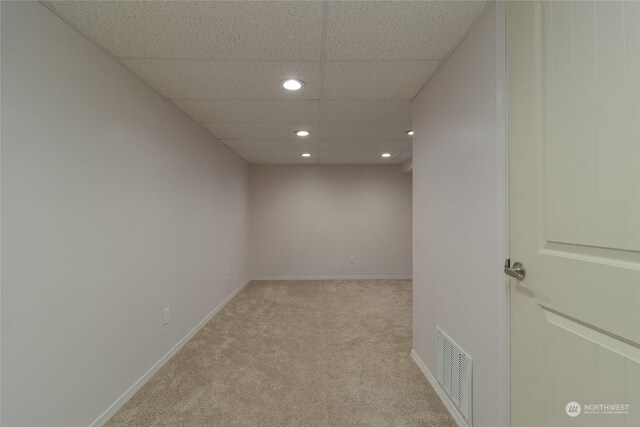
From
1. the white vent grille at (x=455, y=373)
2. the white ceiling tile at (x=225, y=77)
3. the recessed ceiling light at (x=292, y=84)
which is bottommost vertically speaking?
the white vent grille at (x=455, y=373)

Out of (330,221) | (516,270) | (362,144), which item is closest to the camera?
(516,270)

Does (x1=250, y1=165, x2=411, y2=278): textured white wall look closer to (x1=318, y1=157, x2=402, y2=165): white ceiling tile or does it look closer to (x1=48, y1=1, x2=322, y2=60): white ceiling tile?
(x1=318, y1=157, x2=402, y2=165): white ceiling tile

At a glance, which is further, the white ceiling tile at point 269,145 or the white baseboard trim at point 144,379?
the white ceiling tile at point 269,145

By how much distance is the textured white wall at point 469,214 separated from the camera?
1.24 metres

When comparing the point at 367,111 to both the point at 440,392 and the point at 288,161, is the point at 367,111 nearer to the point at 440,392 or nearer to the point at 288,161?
the point at 440,392

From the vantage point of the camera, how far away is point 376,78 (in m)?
1.93

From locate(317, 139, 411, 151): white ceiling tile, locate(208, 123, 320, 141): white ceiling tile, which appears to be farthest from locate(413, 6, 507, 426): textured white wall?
locate(317, 139, 411, 151): white ceiling tile

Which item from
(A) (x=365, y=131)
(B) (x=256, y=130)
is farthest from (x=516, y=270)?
(B) (x=256, y=130)

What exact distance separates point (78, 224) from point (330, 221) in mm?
4124

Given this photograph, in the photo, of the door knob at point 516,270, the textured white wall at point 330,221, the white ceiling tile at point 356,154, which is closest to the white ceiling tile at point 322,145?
the white ceiling tile at point 356,154

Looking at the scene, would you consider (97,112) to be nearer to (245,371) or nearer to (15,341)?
(15,341)

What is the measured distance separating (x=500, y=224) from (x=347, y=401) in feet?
4.79

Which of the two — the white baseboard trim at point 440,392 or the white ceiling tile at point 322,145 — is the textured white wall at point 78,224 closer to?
the white ceiling tile at point 322,145

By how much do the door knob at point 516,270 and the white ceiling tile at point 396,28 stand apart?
47.3 inches
